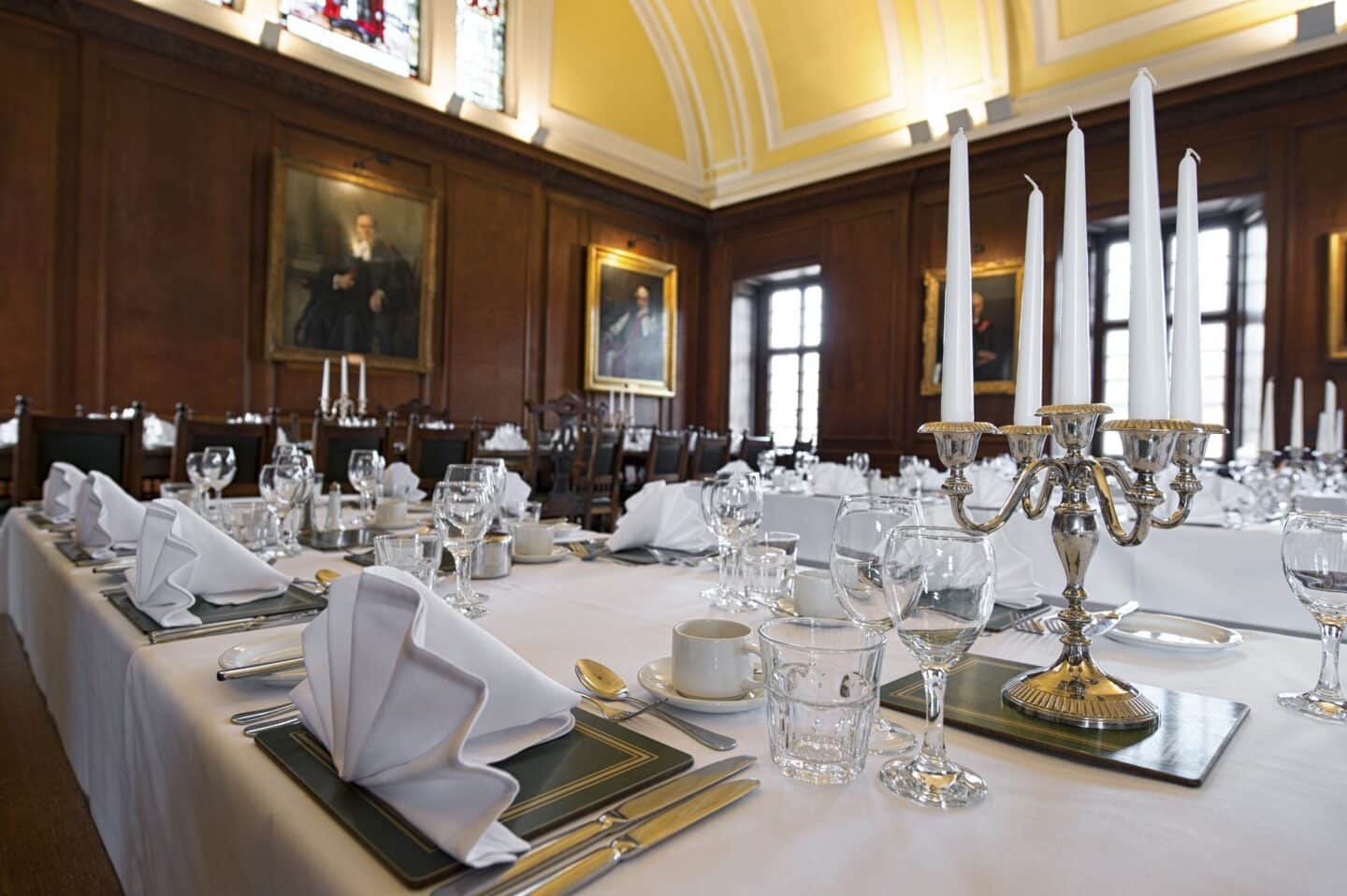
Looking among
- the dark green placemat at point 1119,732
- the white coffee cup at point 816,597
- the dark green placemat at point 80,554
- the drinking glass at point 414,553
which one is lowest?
the dark green placemat at point 1119,732

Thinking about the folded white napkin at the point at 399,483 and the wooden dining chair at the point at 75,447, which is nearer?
the folded white napkin at the point at 399,483

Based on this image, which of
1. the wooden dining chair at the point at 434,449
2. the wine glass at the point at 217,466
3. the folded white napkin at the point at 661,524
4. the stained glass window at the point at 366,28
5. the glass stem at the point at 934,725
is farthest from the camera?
the stained glass window at the point at 366,28

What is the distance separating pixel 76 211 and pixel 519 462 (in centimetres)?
362

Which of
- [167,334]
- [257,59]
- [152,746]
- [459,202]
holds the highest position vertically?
[257,59]

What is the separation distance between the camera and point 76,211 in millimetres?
5332

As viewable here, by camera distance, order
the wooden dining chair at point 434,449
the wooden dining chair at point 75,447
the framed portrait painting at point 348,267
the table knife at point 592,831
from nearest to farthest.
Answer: the table knife at point 592,831 → the wooden dining chair at point 75,447 → the wooden dining chair at point 434,449 → the framed portrait painting at point 348,267

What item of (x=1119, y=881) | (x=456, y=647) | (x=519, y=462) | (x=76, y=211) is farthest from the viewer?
(x=76, y=211)

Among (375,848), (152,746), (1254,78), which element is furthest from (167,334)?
(1254,78)

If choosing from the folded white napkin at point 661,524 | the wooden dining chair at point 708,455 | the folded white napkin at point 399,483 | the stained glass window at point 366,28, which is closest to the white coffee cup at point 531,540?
the folded white napkin at point 661,524

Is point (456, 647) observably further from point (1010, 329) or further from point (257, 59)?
point (1010, 329)

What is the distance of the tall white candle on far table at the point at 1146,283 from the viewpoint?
2.38 ft

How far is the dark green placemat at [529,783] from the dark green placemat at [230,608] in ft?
1.47

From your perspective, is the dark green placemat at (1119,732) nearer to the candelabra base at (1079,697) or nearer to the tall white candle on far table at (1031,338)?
the candelabra base at (1079,697)

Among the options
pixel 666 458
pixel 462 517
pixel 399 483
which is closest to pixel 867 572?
pixel 462 517
